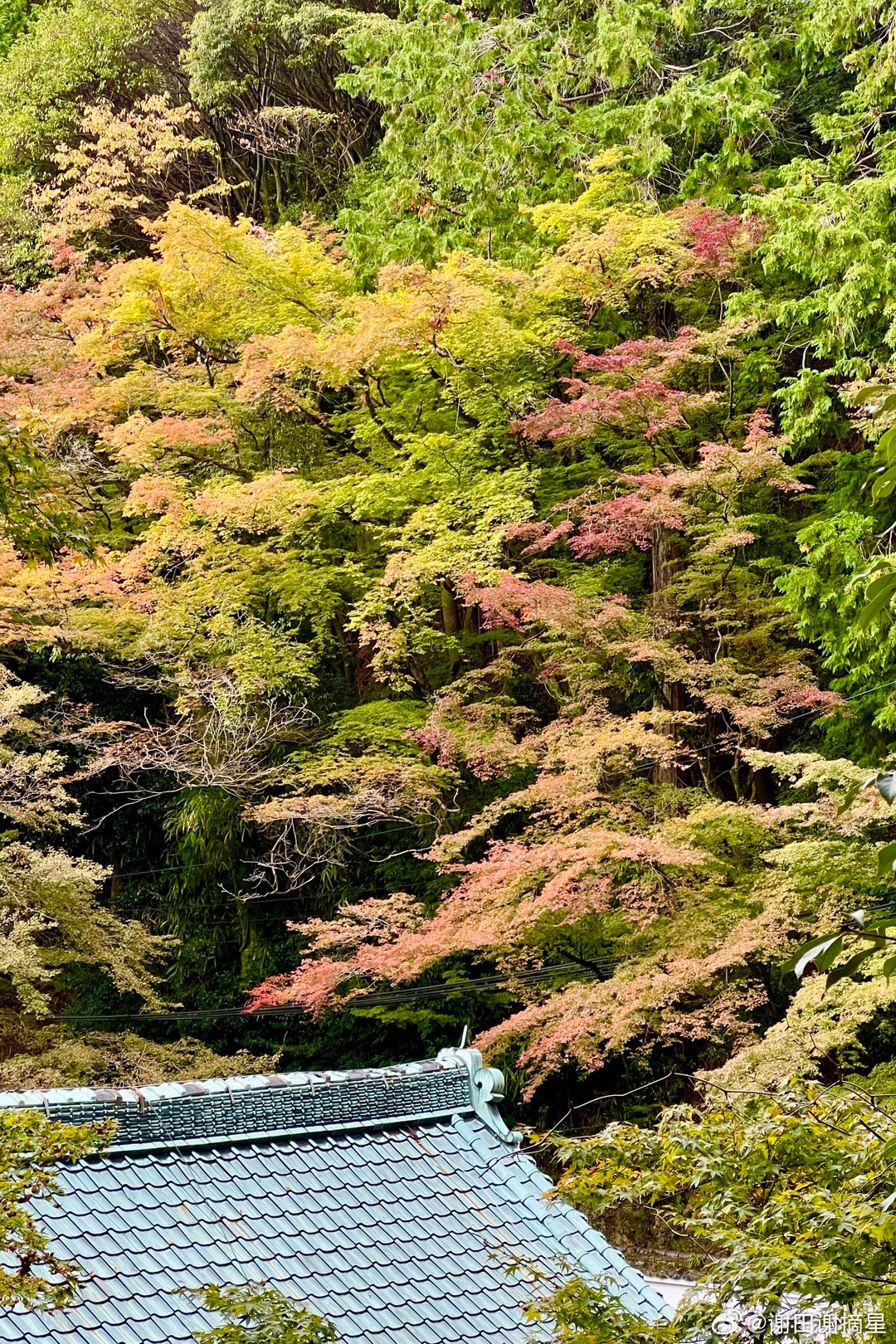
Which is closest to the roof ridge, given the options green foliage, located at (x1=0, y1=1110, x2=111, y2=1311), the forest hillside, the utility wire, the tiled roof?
the tiled roof

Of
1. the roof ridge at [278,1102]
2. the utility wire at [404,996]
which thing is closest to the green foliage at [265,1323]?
the roof ridge at [278,1102]

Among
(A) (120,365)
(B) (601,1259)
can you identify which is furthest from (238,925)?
(B) (601,1259)

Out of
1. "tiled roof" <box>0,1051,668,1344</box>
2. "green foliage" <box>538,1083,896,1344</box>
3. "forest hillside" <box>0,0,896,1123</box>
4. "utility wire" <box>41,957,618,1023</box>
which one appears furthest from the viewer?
"utility wire" <box>41,957,618,1023</box>

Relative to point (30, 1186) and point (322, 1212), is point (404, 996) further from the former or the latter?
point (30, 1186)

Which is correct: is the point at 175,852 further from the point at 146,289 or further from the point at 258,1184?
the point at 258,1184

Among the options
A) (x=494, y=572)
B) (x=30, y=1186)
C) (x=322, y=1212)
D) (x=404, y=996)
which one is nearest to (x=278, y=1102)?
(x=322, y=1212)

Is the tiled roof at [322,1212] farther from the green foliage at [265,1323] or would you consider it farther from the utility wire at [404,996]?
the utility wire at [404,996]

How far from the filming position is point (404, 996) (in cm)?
1079

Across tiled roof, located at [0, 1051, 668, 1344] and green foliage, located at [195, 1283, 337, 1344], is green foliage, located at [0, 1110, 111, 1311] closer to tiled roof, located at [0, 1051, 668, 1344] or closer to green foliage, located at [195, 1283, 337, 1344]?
green foliage, located at [195, 1283, 337, 1344]

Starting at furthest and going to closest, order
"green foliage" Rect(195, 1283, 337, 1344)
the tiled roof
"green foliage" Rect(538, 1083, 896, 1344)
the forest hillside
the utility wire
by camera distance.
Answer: the utility wire < the forest hillside < the tiled roof < "green foliage" Rect(195, 1283, 337, 1344) < "green foliage" Rect(538, 1083, 896, 1344)

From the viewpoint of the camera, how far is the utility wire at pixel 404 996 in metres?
9.53

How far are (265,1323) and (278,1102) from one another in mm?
1767

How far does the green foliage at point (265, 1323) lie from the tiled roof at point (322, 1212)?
3.05 feet

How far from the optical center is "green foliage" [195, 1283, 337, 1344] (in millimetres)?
2188
